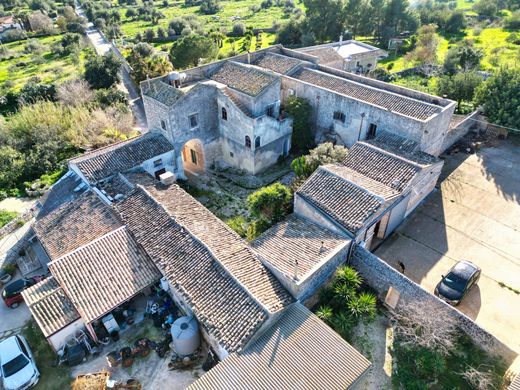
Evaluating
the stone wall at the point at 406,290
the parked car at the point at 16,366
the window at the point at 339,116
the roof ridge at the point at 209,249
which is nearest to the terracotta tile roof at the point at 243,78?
the window at the point at 339,116

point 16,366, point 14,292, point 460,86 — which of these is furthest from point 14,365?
point 460,86

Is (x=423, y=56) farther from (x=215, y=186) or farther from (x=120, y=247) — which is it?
(x=120, y=247)

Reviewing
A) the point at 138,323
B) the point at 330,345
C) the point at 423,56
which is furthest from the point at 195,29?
the point at 330,345

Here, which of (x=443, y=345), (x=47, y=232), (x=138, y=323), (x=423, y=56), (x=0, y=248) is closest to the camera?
(x=443, y=345)

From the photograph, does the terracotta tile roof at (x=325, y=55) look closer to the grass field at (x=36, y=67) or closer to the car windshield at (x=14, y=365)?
the grass field at (x=36, y=67)

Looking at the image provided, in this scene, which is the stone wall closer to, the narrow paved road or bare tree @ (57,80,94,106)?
the narrow paved road

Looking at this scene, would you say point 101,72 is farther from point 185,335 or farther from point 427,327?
point 427,327
